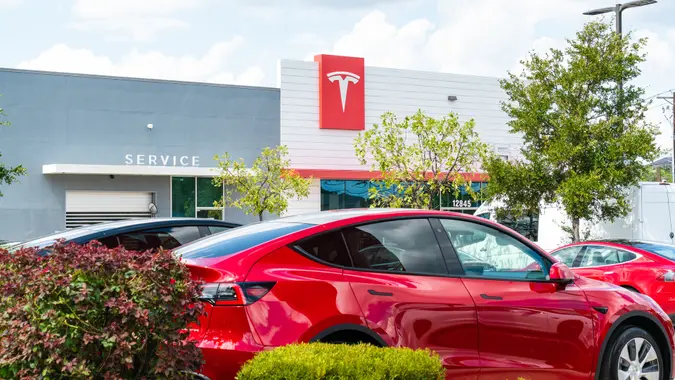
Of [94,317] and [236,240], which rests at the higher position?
[236,240]

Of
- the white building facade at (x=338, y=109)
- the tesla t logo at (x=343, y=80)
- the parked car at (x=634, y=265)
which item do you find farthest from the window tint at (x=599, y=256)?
the tesla t logo at (x=343, y=80)

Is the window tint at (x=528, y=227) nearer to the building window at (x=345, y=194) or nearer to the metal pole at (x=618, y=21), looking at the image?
the metal pole at (x=618, y=21)

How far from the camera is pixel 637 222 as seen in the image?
Result: 20062 millimetres

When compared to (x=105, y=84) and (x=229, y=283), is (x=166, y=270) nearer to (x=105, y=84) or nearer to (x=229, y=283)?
(x=229, y=283)

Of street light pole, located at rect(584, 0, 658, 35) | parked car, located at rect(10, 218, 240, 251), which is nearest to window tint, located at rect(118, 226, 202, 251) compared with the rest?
parked car, located at rect(10, 218, 240, 251)

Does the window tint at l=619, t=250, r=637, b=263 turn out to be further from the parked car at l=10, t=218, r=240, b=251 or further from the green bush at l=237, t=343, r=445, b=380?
the green bush at l=237, t=343, r=445, b=380

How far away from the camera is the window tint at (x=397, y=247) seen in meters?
5.99

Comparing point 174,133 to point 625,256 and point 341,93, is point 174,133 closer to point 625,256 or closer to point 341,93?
point 341,93

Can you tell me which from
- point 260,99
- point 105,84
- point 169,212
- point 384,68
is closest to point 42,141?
point 105,84

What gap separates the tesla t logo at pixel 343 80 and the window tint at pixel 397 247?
28754 mm

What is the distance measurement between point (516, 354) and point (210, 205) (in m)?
27.9

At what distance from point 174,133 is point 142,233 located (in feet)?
80.4

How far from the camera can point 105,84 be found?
31.8m

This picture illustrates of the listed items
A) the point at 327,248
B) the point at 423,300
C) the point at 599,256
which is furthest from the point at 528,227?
the point at 327,248
